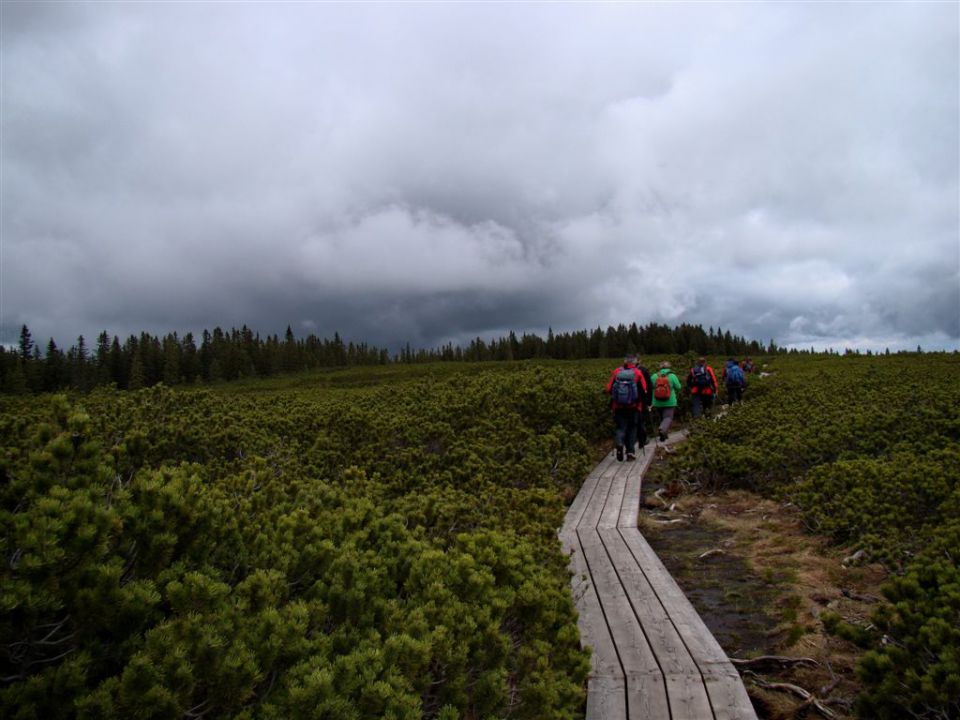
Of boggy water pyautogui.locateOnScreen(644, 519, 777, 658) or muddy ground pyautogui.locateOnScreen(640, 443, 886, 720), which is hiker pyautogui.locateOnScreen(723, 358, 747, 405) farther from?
boggy water pyautogui.locateOnScreen(644, 519, 777, 658)

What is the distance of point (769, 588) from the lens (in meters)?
6.66

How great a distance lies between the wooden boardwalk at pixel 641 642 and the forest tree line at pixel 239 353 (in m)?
82.0

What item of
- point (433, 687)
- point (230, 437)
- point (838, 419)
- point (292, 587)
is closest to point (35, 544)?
point (292, 587)

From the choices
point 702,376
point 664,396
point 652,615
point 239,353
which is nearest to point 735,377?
point 702,376

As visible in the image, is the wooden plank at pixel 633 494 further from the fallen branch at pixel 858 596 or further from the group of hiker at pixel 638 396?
the fallen branch at pixel 858 596

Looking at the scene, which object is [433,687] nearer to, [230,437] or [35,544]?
[35,544]

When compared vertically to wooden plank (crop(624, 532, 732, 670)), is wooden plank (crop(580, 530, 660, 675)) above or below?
below

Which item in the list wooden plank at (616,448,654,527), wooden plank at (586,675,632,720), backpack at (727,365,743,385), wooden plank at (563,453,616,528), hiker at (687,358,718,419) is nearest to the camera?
wooden plank at (586,675,632,720)

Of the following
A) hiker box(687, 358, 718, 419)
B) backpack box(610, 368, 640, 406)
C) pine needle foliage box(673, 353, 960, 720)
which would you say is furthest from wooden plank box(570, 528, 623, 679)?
hiker box(687, 358, 718, 419)

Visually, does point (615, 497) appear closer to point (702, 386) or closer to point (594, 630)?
point (594, 630)

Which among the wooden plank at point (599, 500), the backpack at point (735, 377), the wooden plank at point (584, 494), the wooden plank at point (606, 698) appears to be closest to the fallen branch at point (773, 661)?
the wooden plank at point (606, 698)

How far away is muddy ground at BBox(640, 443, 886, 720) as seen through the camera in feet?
15.1

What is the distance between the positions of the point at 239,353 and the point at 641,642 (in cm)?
11819

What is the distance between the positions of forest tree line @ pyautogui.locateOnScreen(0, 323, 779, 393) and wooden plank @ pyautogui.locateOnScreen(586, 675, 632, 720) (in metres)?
83.5
